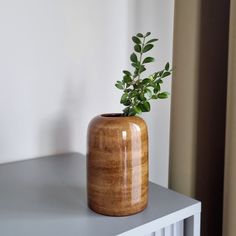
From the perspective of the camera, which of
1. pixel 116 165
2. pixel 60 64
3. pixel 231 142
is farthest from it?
pixel 60 64

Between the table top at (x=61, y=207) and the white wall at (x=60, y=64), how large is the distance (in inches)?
6.2

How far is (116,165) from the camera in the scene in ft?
2.03

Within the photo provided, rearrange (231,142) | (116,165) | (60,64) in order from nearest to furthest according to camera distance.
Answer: (116,165), (231,142), (60,64)

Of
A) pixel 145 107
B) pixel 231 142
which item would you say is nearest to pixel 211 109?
pixel 231 142

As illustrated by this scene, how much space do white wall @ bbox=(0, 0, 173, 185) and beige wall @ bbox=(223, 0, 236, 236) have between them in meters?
0.40

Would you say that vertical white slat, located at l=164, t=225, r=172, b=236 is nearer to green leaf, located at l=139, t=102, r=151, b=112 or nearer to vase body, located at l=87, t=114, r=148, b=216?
vase body, located at l=87, t=114, r=148, b=216

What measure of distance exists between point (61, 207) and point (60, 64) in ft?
1.68

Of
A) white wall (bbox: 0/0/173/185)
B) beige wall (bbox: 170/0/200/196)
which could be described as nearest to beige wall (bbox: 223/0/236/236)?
beige wall (bbox: 170/0/200/196)

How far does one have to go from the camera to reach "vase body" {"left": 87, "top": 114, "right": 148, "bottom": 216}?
0.62 metres

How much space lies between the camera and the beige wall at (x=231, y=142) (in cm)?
86

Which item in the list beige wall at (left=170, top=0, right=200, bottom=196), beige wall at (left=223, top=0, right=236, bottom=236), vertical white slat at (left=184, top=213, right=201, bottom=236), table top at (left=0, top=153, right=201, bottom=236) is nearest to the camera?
table top at (left=0, top=153, right=201, bottom=236)

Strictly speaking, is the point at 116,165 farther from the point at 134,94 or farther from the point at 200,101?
the point at 200,101

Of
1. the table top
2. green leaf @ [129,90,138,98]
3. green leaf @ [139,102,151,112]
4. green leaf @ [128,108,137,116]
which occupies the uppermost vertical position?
green leaf @ [129,90,138,98]

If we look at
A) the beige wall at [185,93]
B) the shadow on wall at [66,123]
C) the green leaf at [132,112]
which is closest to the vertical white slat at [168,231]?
the green leaf at [132,112]
